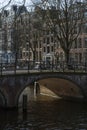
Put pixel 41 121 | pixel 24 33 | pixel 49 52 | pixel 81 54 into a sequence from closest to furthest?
pixel 41 121 → pixel 24 33 → pixel 81 54 → pixel 49 52

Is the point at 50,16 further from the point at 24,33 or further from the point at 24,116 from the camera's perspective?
the point at 24,116

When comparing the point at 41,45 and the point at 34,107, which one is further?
the point at 41,45

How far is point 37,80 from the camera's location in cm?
3138

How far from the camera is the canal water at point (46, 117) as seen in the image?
21.8 meters

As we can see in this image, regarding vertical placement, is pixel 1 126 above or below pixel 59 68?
below

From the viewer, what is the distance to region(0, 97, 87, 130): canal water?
21.8m

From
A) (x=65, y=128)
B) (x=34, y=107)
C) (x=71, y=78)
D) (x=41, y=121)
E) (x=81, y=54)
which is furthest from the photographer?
(x=81, y=54)

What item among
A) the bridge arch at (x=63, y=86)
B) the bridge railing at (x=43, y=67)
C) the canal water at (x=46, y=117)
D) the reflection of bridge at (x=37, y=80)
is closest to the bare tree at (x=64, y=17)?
the bridge arch at (x=63, y=86)

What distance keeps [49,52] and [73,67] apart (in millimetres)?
39522

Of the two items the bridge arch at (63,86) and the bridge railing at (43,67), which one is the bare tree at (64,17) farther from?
the bridge railing at (43,67)

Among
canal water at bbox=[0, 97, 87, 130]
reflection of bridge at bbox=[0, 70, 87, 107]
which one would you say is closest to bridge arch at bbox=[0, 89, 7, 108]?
reflection of bridge at bbox=[0, 70, 87, 107]

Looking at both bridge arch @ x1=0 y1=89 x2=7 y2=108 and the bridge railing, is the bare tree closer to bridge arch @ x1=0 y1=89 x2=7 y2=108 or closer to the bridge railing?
the bridge railing

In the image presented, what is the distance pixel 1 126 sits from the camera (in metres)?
22.3

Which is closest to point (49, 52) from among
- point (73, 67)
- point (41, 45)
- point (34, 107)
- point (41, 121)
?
point (41, 45)
